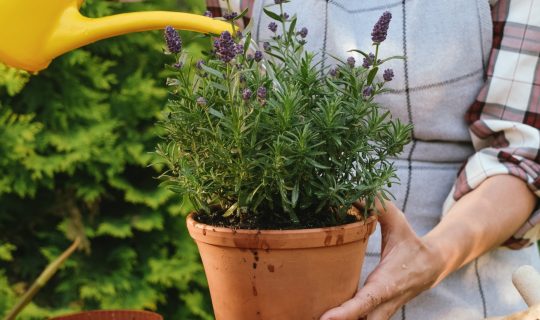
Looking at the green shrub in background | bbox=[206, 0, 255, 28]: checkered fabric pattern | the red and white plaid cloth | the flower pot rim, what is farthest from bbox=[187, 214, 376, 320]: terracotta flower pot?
the green shrub in background

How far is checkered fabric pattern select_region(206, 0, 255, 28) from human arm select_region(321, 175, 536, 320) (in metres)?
0.58

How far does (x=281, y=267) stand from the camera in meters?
0.85

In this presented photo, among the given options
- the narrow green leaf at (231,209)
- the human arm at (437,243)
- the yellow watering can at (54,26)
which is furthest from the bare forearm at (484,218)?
the yellow watering can at (54,26)

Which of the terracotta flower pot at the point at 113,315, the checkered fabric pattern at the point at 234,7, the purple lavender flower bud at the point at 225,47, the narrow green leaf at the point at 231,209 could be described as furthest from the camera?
the checkered fabric pattern at the point at 234,7

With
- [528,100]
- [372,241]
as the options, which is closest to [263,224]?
[372,241]

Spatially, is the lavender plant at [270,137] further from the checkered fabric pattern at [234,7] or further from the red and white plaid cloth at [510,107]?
the checkered fabric pattern at [234,7]

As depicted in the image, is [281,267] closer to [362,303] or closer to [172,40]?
[362,303]

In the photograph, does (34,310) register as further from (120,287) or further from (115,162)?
(115,162)

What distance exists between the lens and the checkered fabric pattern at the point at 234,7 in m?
1.49

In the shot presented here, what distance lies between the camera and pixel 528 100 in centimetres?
134

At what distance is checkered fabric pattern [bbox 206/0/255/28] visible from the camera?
1.49 meters

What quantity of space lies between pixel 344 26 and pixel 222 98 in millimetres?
604

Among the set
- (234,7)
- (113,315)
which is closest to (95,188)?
(234,7)

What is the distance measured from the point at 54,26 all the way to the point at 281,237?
0.42 metres
